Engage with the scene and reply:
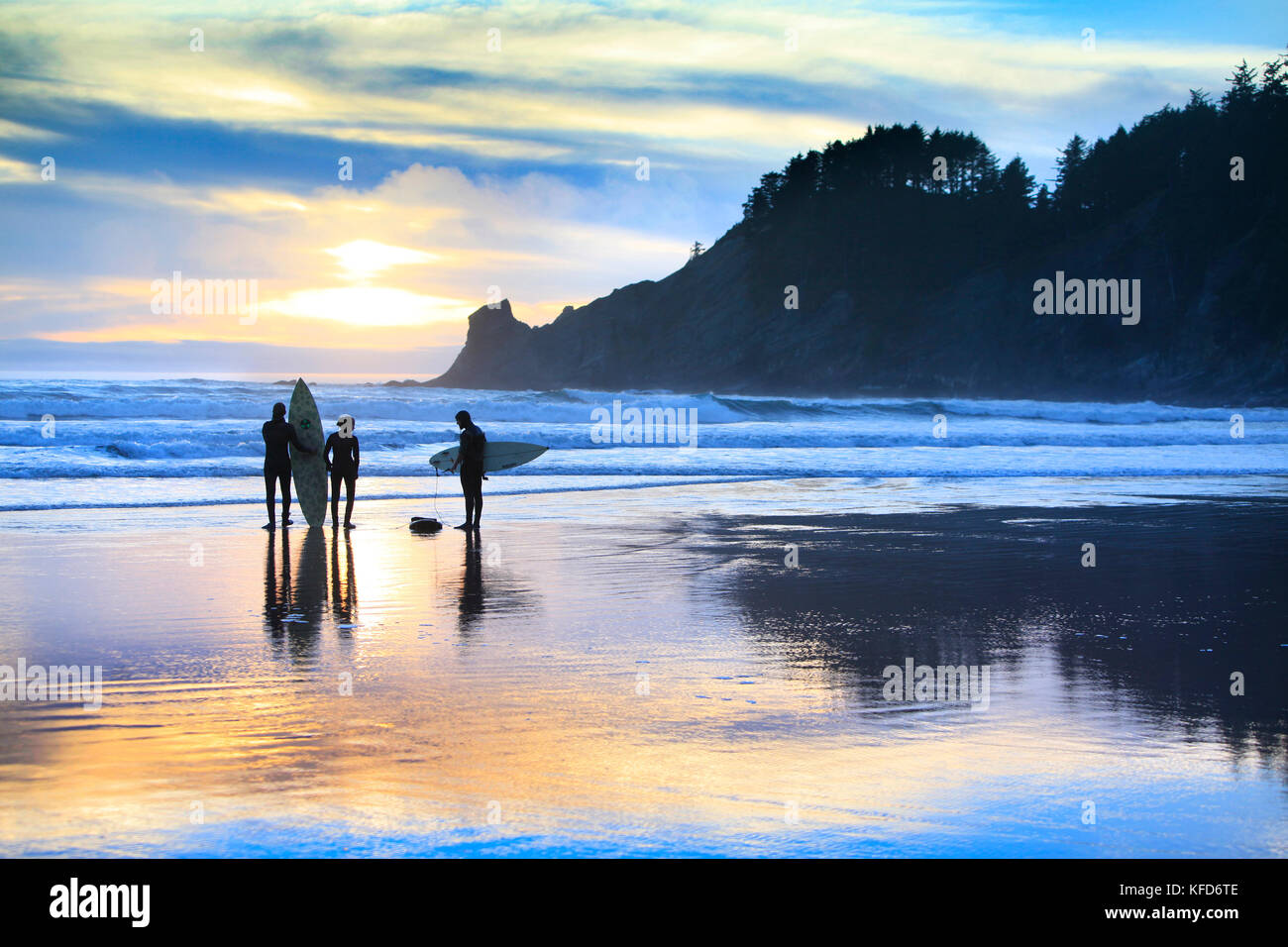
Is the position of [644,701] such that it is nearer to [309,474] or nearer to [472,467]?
[472,467]

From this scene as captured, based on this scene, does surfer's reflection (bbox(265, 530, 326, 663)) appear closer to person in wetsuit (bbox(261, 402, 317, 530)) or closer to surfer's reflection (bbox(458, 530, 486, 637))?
surfer's reflection (bbox(458, 530, 486, 637))

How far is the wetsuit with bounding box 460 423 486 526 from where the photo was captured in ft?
48.3

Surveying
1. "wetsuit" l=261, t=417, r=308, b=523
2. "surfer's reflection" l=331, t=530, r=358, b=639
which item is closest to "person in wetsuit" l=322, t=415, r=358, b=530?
"wetsuit" l=261, t=417, r=308, b=523

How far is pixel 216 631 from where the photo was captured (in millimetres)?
8188

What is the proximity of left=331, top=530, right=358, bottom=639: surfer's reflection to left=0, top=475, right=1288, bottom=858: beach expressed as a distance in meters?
0.07

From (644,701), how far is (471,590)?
13.9 feet

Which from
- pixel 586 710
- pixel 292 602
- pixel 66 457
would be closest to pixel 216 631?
pixel 292 602

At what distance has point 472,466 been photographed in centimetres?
1484

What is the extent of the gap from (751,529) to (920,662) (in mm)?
7745

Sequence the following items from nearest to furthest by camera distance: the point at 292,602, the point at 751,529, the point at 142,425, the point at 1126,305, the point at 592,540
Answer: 1. the point at 292,602
2. the point at 592,540
3. the point at 751,529
4. the point at 142,425
5. the point at 1126,305

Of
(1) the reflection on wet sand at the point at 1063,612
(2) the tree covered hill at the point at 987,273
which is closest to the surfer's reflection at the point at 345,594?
(1) the reflection on wet sand at the point at 1063,612

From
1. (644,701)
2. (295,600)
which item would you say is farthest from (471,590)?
(644,701)
